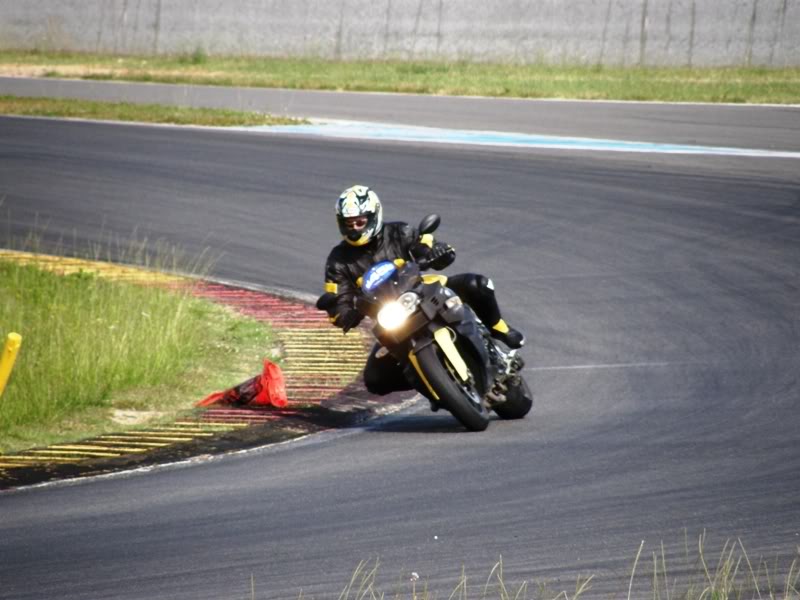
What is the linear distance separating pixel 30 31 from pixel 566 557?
39173mm

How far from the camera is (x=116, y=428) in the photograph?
370 inches

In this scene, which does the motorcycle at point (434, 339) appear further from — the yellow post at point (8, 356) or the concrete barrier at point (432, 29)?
the concrete barrier at point (432, 29)

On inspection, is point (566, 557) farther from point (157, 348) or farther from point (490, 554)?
point (157, 348)

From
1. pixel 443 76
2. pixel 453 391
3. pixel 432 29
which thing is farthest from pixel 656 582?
pixel 432 29

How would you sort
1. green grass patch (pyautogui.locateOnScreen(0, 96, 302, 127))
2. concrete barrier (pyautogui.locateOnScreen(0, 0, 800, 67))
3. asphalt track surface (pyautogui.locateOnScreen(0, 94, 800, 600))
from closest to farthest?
asphalt track surface (pyautogui.locateOnScreen(0, 94, 800, 600)) → green grass patch (pyautogui.locateOnScreen(0, 96, 302, 127)) → concrete barrier (pyautogui.locateOnScreen(0, 0, 800, 67))

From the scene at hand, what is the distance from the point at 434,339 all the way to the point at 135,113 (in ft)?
58.9

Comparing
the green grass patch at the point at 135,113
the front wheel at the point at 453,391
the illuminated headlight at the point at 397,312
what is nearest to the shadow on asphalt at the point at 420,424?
the front wheel at the point at 453,391

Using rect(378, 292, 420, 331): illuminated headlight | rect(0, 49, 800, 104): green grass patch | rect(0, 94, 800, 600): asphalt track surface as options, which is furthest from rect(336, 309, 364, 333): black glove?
rect(0, 49, 800, 104): green grass patch

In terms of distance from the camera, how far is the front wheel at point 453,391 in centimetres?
845

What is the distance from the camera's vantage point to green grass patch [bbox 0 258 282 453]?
9.47 meters

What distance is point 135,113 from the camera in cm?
2555

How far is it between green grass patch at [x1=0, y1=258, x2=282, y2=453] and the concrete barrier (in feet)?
72.7

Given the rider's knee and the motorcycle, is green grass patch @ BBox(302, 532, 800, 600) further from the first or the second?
the rider's knee

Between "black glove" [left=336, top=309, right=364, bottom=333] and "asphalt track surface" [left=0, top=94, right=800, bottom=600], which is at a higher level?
"black glove" [left=336, top=309, right=364, bottom=333]
